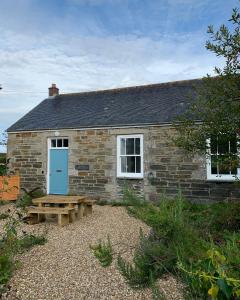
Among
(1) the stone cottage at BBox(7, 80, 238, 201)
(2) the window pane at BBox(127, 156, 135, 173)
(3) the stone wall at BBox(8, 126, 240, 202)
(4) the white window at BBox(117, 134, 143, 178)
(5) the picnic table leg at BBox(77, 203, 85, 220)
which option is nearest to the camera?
(5) the picnic table leg at BBox(77, 203, 85, 220)

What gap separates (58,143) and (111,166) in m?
2.89

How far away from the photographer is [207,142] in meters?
6.27

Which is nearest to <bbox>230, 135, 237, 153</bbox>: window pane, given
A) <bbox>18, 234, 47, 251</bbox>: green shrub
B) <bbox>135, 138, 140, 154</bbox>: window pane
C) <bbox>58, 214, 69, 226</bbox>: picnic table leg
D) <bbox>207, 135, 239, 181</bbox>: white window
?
<bbox>207, 135, 239, 181</bbox>: white window

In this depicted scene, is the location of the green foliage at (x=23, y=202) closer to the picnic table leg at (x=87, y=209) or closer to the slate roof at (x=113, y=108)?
the picnic table leg at (x=87, y=209)

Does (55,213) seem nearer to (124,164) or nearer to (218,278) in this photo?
(124,164)

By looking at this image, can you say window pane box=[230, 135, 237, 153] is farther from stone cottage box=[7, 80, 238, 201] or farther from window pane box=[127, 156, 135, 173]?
window pane box=[127, 156, 135, 173]

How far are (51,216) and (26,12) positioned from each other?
18.6 feet

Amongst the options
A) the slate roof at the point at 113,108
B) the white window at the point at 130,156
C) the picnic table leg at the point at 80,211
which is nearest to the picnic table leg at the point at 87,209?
the picnic table leg at the point at 80,211

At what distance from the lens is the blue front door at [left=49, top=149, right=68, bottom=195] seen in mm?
14141

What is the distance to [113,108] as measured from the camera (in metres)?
14.7

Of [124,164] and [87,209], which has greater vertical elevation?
[124,164]

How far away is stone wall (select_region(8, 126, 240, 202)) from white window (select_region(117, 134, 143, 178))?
0.64ft

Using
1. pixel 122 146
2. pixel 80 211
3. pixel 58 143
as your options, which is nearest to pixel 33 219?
pixel 80 211

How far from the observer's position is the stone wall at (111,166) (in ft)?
38.3
